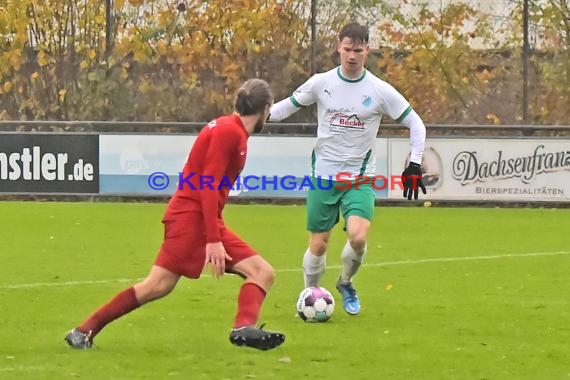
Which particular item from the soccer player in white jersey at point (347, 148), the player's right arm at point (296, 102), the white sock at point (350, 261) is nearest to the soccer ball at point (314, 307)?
the soccer player in white jersey at point (347, 148)

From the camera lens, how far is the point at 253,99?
7.66 m

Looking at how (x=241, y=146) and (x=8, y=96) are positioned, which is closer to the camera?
(x=241, y=146)

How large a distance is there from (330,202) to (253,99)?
2.25m

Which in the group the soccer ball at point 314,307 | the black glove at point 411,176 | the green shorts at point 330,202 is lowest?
the soccer ball at point 314,307

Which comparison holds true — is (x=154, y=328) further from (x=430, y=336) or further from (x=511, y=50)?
(x=511, y=50)

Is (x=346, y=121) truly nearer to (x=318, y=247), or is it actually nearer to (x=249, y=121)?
(x=318, y=247)

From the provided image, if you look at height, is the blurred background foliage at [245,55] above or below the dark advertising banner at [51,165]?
above

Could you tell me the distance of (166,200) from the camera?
20.8 metres

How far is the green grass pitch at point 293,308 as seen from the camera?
24.9 ft

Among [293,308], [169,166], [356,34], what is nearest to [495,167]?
[169,166]

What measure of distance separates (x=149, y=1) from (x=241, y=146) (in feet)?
53.6

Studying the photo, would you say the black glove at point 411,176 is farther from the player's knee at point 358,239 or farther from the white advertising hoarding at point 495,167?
the white advertising hoarding at point 495,167

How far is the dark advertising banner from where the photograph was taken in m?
20.4

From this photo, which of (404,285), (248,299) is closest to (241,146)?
(248,299)
